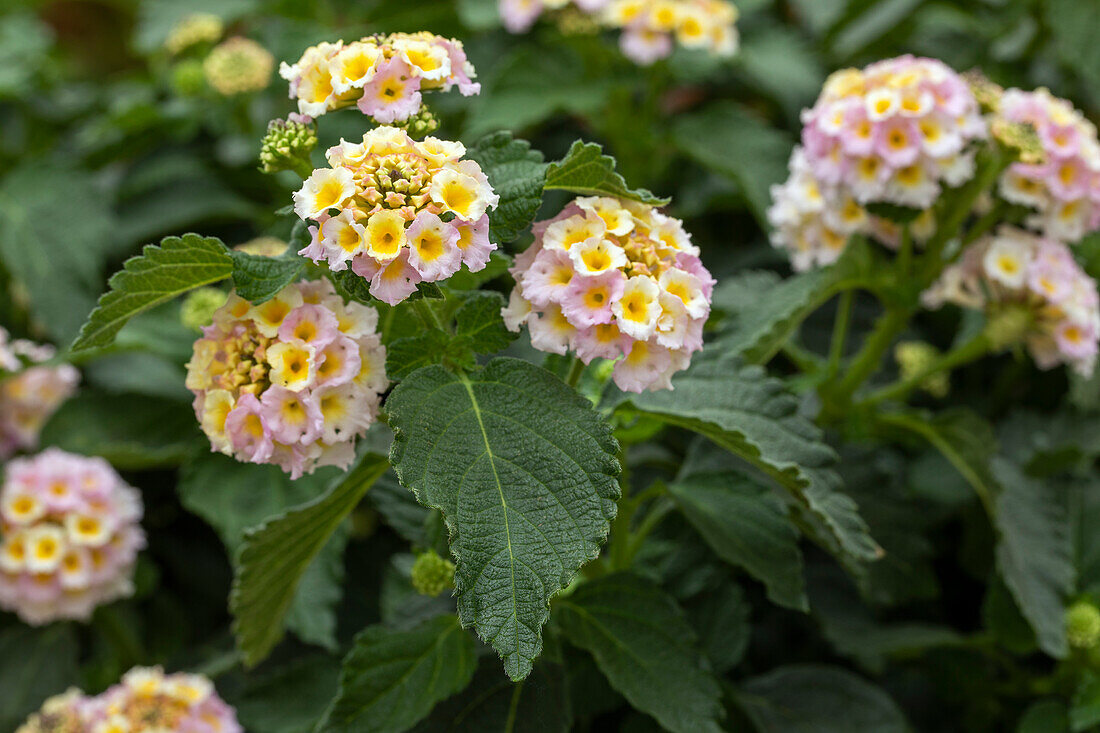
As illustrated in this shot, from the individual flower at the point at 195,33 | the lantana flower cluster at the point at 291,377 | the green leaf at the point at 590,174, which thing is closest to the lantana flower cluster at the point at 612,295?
the green leaf at the point at 590,174

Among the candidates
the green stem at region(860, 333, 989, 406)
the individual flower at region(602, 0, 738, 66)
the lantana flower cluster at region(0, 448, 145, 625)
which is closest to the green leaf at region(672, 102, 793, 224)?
the individual flower at region(602, 0, 738, 66)

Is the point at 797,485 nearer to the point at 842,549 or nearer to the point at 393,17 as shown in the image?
the point at 842,549

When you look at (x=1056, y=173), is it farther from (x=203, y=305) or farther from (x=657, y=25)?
(x=203, y=305)

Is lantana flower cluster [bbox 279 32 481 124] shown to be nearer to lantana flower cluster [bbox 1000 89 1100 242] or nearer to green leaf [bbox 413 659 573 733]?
green leaf [bbox 413 659 573 733]

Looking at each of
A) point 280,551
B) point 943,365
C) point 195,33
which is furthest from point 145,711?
point 195,33

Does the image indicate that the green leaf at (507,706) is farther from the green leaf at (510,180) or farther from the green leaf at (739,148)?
the green leaf at (739,148)
